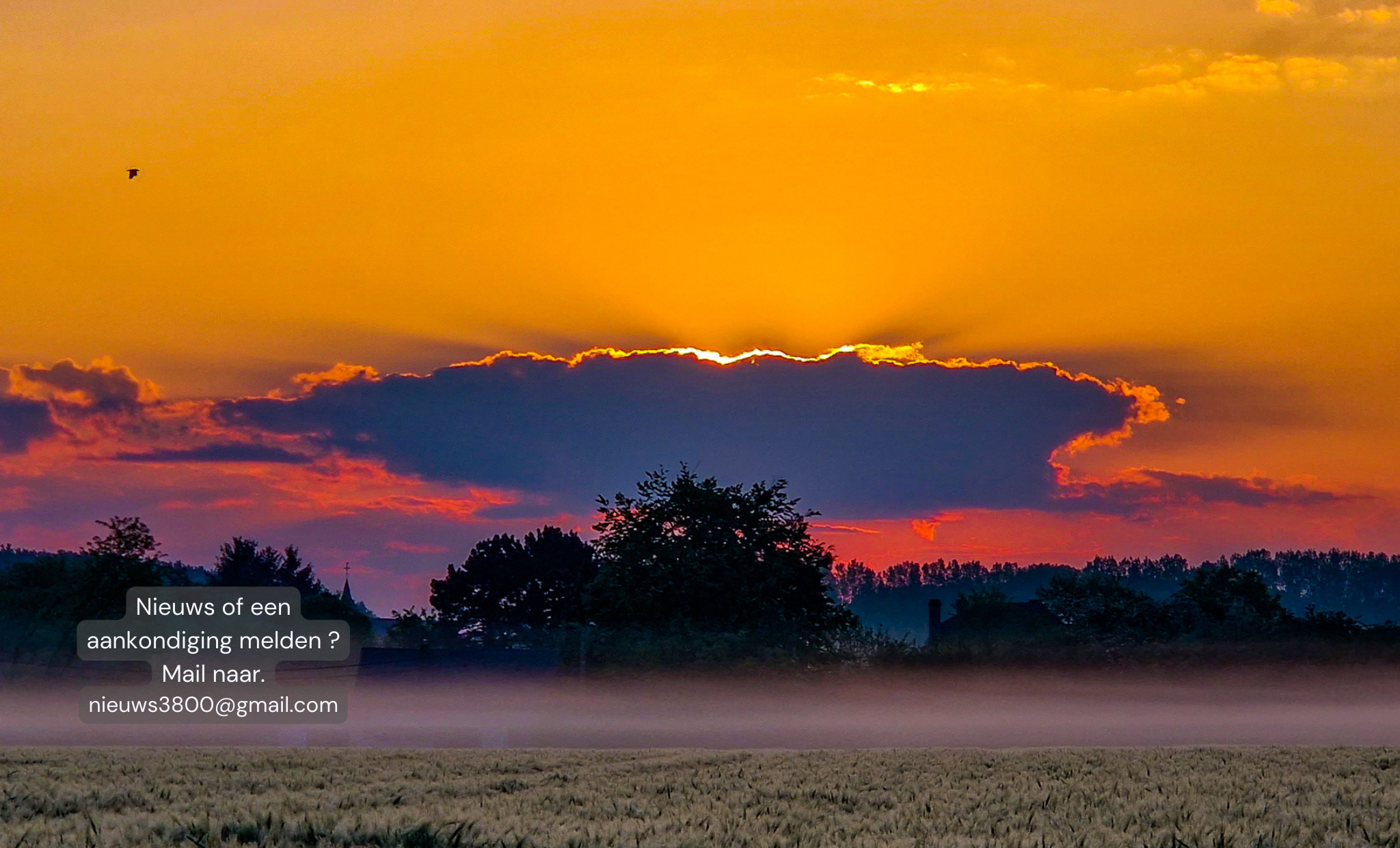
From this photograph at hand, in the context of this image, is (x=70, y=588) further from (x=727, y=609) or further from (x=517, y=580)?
(x=517, y=580)

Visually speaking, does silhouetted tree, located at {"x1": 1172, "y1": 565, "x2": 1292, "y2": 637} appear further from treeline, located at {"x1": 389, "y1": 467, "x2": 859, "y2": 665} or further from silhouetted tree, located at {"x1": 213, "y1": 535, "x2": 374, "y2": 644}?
silhouetted tree, located at {"x1": 213, "y1": 535, "x2": 374, "y2": 644}

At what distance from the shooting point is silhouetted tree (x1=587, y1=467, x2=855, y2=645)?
2169 inches

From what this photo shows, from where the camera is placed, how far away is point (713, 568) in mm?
55875

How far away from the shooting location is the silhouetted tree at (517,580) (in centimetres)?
12681

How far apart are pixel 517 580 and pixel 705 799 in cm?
11439

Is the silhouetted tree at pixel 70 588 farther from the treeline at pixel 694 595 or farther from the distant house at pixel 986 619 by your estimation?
the distant house at pixel 986 619

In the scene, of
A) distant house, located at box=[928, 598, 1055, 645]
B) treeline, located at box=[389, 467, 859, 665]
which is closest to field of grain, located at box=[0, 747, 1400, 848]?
treeline, located at box=[389, 467, 859, 665]

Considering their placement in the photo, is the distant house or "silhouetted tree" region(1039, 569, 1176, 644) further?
the distant house

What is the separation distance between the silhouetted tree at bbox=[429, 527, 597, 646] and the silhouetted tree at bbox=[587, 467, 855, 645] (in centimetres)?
6699

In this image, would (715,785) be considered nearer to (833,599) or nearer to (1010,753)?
(1010,753)

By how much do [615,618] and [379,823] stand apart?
42.3m

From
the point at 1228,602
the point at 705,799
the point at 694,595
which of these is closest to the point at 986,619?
the point at 1228,602

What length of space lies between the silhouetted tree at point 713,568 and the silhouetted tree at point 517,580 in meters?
67.0

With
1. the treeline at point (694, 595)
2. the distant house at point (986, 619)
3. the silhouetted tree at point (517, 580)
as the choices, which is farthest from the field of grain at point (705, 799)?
the silhouetted tree at point (517, 580)
